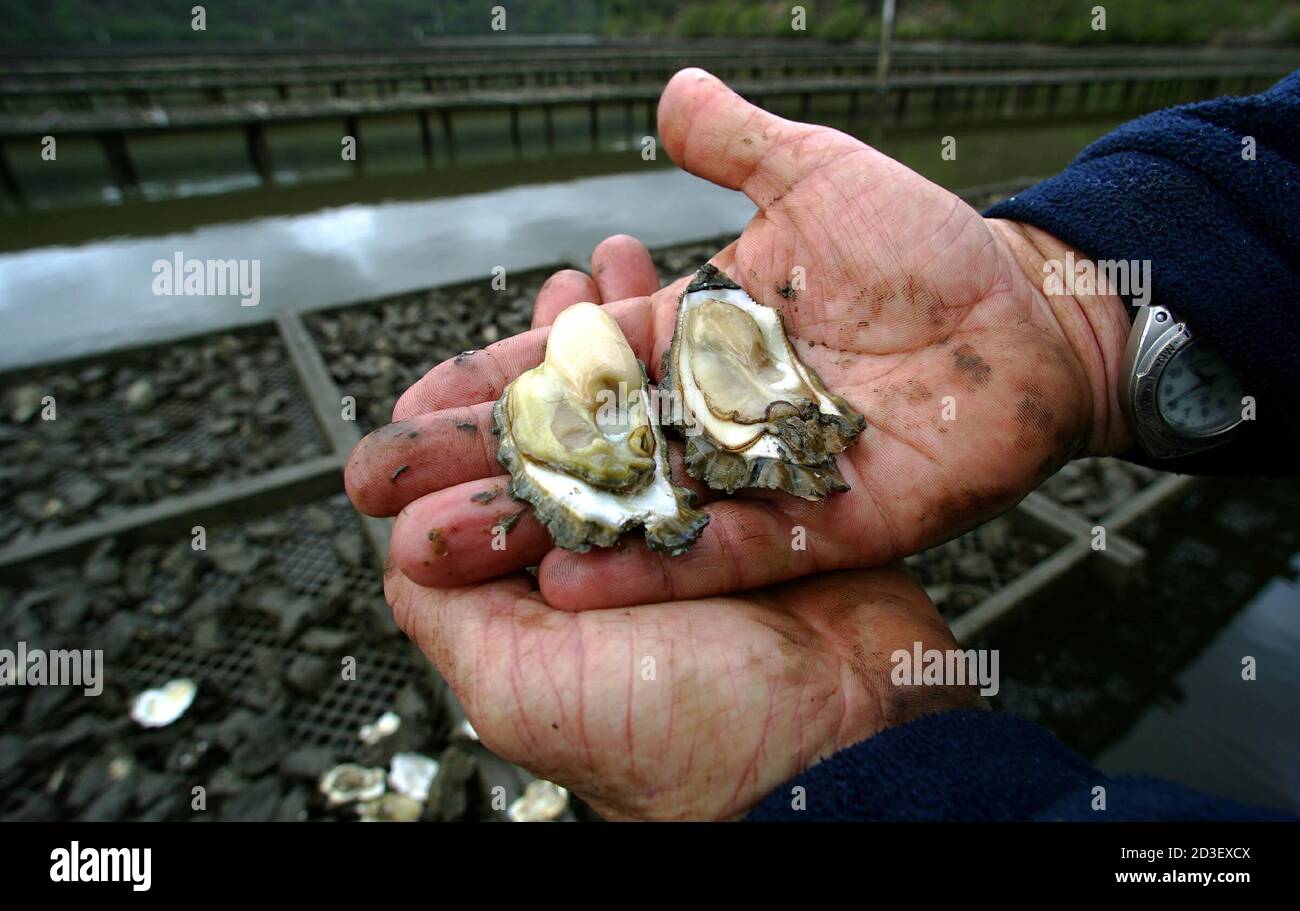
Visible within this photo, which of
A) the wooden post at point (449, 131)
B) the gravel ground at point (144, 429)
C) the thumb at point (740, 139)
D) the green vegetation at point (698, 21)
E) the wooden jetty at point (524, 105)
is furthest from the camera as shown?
the green vegetation at point (698, 21)

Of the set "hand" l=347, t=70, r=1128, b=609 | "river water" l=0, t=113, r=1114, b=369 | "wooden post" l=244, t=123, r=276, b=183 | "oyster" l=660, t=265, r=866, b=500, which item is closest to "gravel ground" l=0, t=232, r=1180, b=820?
"river water" l=0, t=113, r=1114, b=369

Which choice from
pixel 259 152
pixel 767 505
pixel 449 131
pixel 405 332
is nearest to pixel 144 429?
pixel 405 332

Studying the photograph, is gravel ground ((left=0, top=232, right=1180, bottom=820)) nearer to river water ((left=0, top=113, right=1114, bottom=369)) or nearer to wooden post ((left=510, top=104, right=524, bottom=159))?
river water ((left=0, top=113, right=1114, bottom=369))

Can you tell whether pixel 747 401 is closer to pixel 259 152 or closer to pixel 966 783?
pixel 966 783

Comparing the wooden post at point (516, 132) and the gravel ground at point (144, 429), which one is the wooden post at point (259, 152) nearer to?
the wooden post at point (516, 132)

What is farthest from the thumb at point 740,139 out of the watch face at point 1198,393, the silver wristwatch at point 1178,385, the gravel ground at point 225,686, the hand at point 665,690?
the gravel ground at point 225,686
